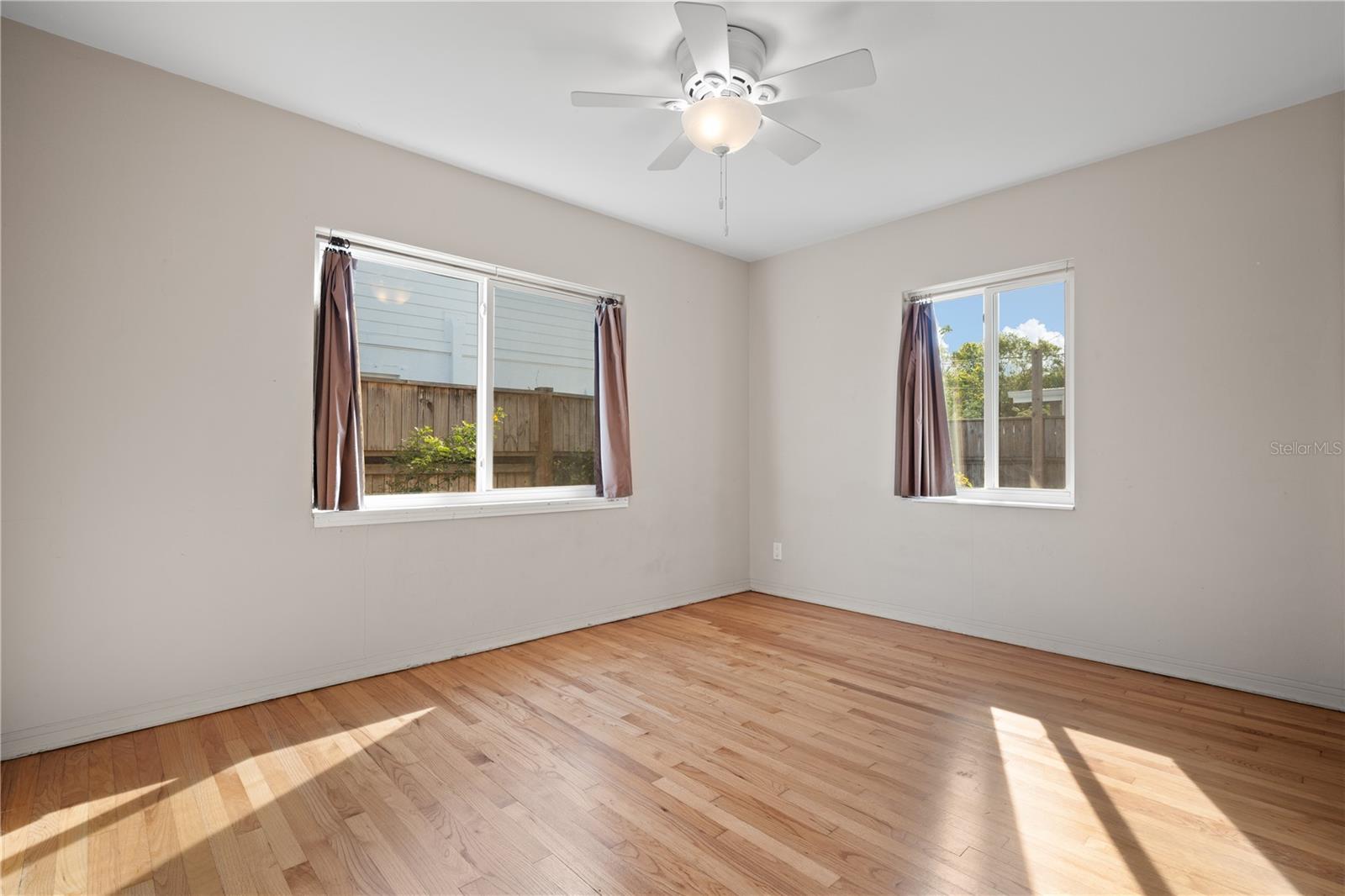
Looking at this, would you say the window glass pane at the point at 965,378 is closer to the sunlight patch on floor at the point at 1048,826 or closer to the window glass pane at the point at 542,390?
the sunlight patch on floor at the point at 1048,826

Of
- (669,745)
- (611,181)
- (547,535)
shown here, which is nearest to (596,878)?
(669,745)

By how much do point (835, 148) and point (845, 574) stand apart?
2938 mm

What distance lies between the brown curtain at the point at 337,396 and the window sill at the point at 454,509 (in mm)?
79

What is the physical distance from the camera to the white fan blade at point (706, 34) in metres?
2.10

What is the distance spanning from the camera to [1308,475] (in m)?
3.05

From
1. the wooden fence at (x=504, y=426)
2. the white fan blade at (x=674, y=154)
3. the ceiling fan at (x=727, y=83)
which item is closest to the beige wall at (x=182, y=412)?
the wooden fence at (x=504, y=426)

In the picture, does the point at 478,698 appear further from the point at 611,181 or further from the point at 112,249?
the point at 611,181

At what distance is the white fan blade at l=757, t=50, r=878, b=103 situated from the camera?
2.34 meters

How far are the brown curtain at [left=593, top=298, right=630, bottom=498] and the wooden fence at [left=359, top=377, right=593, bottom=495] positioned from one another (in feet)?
0.39

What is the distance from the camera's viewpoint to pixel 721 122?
8.31ft

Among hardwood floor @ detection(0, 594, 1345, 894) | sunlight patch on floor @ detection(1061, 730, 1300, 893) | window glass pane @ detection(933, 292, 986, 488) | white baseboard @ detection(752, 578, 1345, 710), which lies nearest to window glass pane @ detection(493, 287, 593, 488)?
hardwood floor @ detection(0, 594, 1345, 894)

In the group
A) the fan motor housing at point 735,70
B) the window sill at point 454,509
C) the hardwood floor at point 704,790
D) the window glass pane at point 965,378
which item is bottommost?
the hardwood floor at point 704,790

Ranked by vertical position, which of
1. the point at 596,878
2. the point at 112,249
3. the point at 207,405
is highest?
the point at 112,249

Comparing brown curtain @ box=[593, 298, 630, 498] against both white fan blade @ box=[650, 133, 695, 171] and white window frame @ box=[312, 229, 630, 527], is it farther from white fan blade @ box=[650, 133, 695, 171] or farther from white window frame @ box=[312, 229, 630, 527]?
white fan blade @ box=[650, 133, 695, 171]
